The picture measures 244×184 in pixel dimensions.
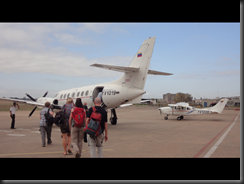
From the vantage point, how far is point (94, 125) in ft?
Result: 17.1

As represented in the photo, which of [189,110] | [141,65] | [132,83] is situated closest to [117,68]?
[132,83]

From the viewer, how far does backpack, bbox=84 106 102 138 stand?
520cm

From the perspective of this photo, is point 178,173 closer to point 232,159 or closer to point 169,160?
point 169,160

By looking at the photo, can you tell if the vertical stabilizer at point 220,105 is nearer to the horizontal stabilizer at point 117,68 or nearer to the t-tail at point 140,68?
the t-tail at point 140,68

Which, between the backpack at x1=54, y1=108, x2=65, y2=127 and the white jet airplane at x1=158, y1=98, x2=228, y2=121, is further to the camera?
the white jet airplane at x1=158, y1=98, x2=228, y2=121

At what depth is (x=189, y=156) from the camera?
→ 657cm

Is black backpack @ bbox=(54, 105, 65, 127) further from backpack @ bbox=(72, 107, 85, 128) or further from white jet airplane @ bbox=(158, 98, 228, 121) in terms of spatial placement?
white jet airplane @ bbox=(158, 98, 228, 121)

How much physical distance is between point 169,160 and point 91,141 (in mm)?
2588

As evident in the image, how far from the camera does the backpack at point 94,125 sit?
17.0ft

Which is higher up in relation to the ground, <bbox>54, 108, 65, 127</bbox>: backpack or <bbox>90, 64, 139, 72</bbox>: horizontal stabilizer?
<bbox>90, 64, 139, 72</bbox>: horizontal stabilizer

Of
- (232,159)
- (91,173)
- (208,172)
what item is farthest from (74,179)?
(232,159)

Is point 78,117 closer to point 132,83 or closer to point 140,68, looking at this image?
point 132,83

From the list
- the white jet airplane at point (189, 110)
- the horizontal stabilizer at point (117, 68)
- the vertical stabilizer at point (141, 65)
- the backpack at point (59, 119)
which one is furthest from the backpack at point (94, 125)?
the white jet airplane at point (189, 110)

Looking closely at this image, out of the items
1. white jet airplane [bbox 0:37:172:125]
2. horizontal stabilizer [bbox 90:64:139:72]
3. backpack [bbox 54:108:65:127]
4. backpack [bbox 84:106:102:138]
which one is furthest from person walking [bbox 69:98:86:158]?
white jet airplane [bbox 0:37:172:125]
